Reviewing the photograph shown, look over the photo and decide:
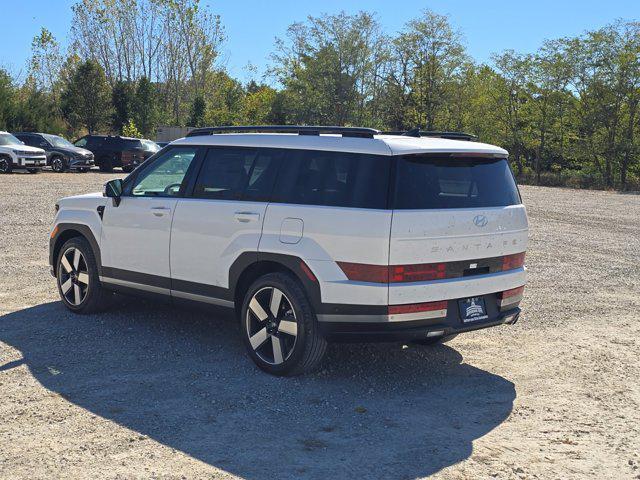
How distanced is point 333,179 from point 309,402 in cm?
161

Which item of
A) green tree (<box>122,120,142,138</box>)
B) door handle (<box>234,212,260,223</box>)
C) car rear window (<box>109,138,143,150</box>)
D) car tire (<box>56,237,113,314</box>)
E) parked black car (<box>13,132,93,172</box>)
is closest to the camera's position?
door handle (<box>234,212,260,223</box>)

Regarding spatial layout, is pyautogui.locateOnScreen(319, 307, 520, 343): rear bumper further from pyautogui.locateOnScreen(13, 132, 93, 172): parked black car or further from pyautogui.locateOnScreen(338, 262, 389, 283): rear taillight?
pyautogui.locateOnScreen(13, 132, 93, 172): parked black car

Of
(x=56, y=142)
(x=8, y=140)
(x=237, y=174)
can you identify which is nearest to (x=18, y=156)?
(x=8, y=140)

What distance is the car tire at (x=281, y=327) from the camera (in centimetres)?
534

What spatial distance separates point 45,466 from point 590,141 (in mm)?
42375

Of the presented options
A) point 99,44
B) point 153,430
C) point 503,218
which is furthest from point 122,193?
point 99,44

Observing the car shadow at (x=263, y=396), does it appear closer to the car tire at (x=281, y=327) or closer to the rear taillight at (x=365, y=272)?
the car tire at (x=281, y=327)

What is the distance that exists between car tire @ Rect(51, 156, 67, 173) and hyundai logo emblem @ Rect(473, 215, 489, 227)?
96.9 ft

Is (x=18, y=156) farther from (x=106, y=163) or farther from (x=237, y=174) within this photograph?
(x=237, y=174)

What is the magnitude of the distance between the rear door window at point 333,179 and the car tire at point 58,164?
94.1 feet

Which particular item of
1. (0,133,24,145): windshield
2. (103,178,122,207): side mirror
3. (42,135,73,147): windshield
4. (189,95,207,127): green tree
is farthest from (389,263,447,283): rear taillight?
(189,95,207,127): green tree

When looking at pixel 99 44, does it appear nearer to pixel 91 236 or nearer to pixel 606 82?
pixel 606 82

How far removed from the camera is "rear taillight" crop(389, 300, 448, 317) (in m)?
5.05

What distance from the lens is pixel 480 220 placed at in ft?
17.9
